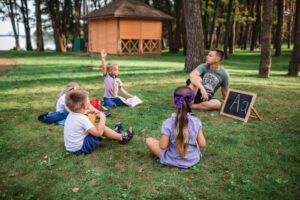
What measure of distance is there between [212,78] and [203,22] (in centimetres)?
2925

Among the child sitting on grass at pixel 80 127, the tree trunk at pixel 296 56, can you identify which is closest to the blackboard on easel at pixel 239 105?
the child sitting on grass at pixel 80 127

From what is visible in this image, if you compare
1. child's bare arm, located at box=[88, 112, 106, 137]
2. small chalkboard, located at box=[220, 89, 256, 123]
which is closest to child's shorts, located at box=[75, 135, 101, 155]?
child's bare arm, located at box=[88, 112, 106, 137]

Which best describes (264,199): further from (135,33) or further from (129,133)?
(135,33)

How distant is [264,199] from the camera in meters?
3.54

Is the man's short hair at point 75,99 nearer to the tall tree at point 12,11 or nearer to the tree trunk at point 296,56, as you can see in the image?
the tree trunk at point 296,56

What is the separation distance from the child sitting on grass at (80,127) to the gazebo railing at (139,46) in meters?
24.5

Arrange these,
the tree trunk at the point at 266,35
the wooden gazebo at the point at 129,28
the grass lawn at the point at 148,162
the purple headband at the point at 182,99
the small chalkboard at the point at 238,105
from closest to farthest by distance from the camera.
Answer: the grass lawn at the point at 148,162 → the purple headband at the point at 182,99 → the small chalkboard at the point at 238,105 → the tree trunk at the point at 266,35 → the wooden gazebo at the point at 129,28

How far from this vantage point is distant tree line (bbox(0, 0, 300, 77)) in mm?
12867

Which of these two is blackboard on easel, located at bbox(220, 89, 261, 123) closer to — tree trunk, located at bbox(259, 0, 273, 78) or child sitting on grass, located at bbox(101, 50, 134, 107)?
child sitting on grass, located at bbox(101, 50, 134, 107)

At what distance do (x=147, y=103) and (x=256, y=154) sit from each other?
3723mm

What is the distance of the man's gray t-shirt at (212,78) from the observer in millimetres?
7133

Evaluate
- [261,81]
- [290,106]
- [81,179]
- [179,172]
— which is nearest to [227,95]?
[290,106]

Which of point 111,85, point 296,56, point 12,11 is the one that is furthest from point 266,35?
point 12,11

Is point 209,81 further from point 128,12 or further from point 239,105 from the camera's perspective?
point 128,12
